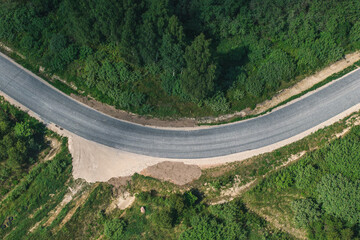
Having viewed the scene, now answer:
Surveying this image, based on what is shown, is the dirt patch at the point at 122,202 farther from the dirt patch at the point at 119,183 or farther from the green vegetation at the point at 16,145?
the green vegetation at the point at 16,145

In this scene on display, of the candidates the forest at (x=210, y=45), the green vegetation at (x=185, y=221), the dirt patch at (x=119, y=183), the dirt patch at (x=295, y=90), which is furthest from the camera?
the dirt patch at (x=295, y=90)

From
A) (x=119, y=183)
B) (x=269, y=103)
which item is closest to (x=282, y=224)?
(x=269, y=103)

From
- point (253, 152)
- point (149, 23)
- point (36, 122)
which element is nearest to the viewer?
point (149, 23)

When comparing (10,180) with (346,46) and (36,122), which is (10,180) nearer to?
(36,122)

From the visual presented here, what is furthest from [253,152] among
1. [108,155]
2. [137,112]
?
[108,155]

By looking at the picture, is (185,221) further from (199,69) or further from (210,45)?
(210,45)

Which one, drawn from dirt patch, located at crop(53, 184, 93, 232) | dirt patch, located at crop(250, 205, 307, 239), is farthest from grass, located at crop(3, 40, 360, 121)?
dirt patch, located at crop(53, 184, 93, 232)

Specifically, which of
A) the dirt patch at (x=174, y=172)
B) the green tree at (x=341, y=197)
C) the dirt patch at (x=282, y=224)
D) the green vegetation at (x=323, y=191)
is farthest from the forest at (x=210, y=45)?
the dirt patch at (x=282, y=224)
